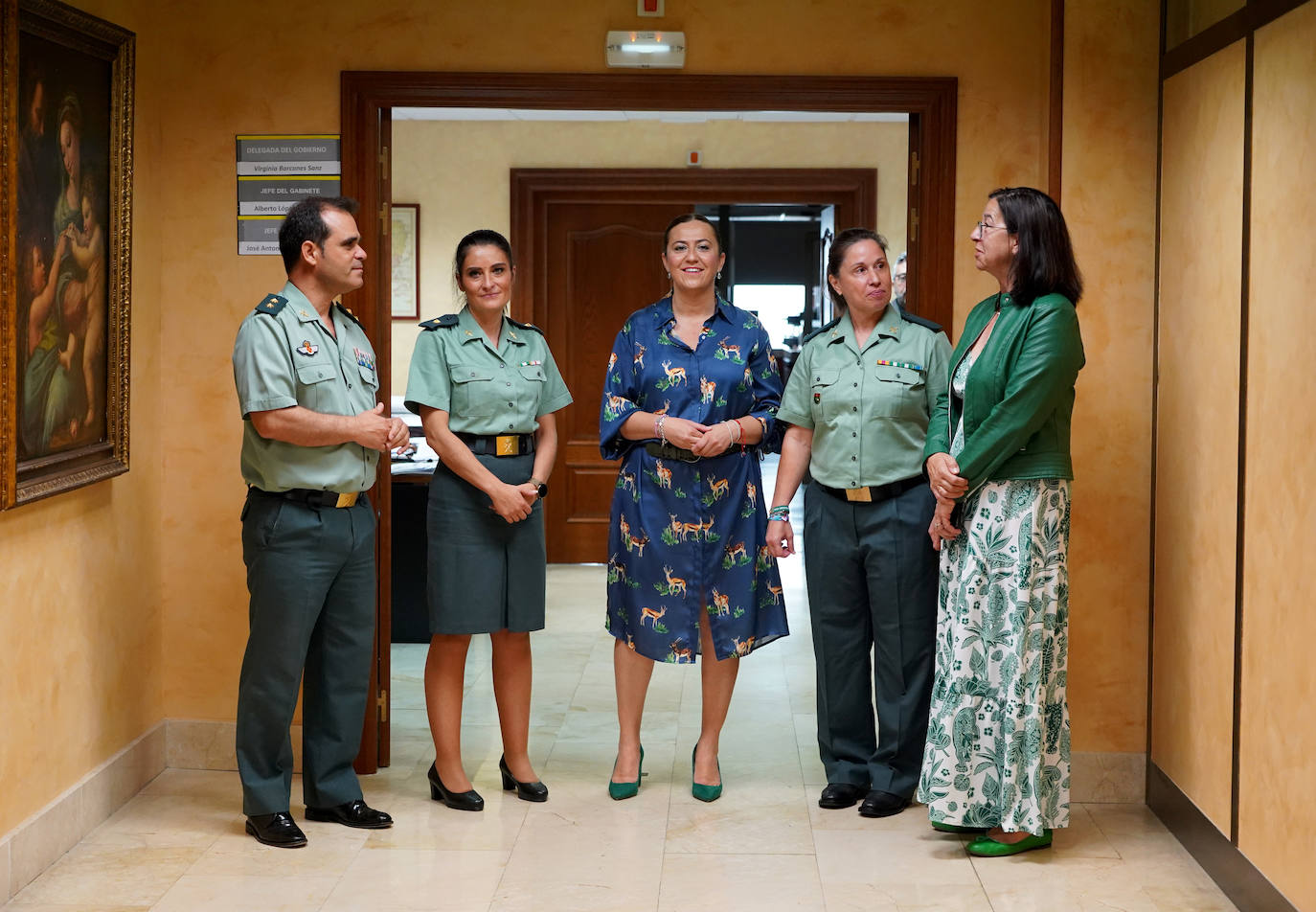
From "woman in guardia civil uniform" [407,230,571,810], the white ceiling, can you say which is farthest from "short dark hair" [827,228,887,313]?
the white ceiling

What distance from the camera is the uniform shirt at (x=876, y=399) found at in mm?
3549

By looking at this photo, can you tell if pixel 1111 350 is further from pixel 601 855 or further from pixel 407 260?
pixel 407 260

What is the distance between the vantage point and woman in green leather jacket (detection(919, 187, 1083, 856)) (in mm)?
3186

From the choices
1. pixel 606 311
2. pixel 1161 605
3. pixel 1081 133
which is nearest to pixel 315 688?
pixel 1161 605

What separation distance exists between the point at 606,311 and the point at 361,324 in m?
4.09

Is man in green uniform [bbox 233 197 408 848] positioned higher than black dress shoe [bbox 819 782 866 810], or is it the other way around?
man in green uniform [bbox 233 197 408 848]

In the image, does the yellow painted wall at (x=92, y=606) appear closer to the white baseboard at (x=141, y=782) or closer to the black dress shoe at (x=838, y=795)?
the white baseboard at (x=141, y=782)

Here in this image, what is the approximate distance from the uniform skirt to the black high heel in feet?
1.50

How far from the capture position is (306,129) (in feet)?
12.7

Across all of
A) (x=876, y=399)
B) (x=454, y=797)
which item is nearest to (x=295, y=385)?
(x=454, y=797)

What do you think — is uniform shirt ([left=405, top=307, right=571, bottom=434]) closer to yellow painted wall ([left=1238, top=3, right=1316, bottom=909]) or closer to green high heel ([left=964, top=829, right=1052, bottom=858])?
green high heel ([left=964, top=829, right=1052, bottom=858])

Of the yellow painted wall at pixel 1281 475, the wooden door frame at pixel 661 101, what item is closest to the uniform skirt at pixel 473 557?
the wooden door frame at pixel 661 101

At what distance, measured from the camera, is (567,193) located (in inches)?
303

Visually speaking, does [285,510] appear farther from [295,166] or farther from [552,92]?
[552,92]
